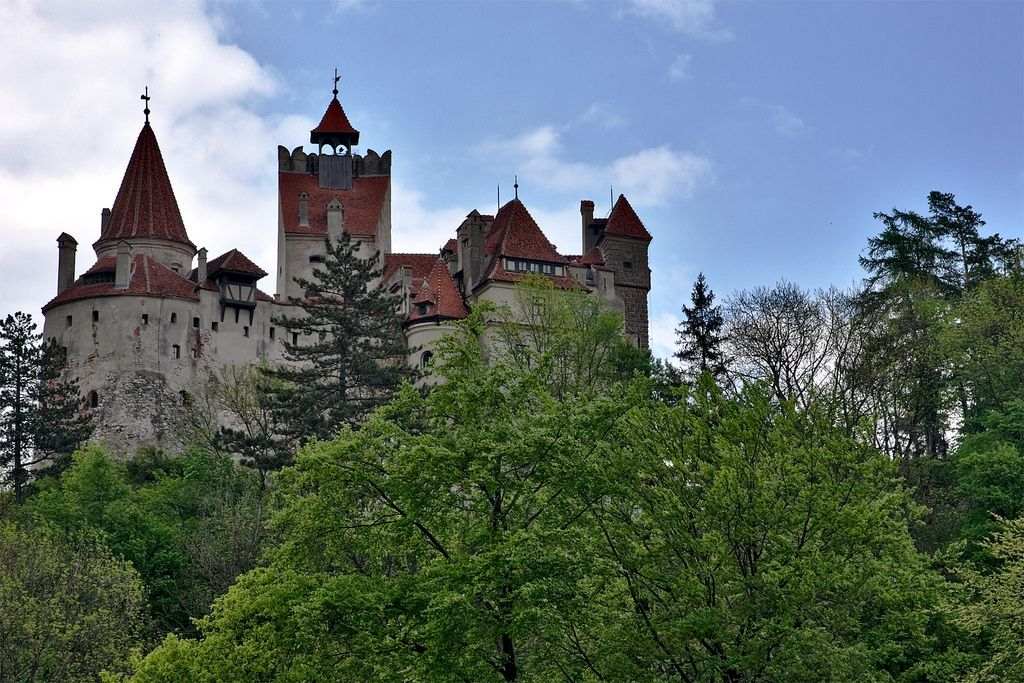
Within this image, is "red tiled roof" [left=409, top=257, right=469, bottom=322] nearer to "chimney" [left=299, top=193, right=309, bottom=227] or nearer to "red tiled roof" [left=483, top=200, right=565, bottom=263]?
"red tiled roof" [left=483, top=200, right=565, bottom=263]

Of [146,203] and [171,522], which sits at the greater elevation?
[146,203]

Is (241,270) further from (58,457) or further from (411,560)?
(411,560)

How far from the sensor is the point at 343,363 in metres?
55.2

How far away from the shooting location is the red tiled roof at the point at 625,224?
2990 inches

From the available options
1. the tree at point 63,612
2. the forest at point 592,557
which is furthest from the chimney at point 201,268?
the forest at point 592,557

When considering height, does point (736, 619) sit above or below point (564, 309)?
below

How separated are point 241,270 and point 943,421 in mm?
35583

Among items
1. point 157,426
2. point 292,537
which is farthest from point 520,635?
point 157,426

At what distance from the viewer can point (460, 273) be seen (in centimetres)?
7175


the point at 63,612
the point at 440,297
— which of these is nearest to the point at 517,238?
the point at 440,297

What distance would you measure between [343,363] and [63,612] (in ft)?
63.5

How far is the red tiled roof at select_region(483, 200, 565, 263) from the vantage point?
229ft

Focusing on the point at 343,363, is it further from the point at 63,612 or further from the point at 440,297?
the point at 63,612

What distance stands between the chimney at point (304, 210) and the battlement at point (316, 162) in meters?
3.52
